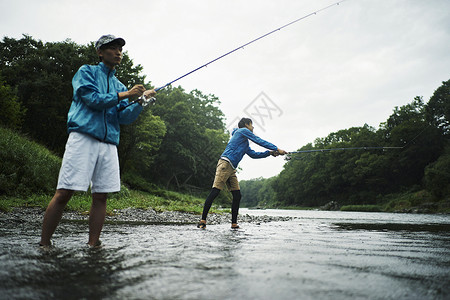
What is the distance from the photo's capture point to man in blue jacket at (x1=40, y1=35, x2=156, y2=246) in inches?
117

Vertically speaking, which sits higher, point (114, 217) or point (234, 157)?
point (234, 157)

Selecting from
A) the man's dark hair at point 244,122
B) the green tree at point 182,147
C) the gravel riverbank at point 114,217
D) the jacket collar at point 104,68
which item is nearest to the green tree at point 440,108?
the green tree at point 182,147

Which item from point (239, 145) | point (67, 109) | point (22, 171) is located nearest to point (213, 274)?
point (239, 145)

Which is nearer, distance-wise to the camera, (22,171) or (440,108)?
(22,171)

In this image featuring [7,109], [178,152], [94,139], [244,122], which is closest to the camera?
[94,139]

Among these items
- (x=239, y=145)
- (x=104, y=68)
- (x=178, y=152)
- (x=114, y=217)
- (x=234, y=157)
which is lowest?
(x=114, y=217)

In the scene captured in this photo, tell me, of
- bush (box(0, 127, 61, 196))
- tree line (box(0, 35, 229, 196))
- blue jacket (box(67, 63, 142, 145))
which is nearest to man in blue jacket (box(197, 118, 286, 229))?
blue jacket (box(67, 63, 142, 145))

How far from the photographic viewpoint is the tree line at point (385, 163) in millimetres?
50875

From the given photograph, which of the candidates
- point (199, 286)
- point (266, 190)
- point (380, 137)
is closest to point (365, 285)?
point (199, 286)

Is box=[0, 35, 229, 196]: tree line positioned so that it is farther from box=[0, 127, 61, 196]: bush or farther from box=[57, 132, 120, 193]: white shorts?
box=[57, 132, 120, 193]: white shorts

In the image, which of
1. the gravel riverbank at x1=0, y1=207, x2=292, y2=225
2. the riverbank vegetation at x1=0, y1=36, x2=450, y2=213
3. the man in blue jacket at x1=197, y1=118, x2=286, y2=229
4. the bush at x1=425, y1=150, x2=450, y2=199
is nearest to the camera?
the gravel riverbank at x1=0, y1=207, x2=292, y2=225

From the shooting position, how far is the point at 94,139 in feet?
10.3

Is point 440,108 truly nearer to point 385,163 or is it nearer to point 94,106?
point 385,163

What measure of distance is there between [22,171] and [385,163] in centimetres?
6215
